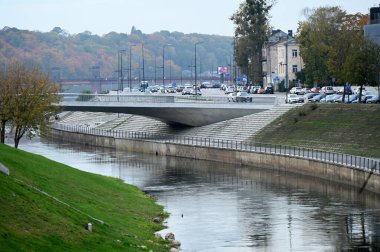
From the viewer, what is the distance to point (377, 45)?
10694 centimetres

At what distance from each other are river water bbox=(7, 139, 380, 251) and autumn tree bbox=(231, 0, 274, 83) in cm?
6532

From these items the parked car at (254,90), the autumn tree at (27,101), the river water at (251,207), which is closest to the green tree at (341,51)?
the river water at (251,207)

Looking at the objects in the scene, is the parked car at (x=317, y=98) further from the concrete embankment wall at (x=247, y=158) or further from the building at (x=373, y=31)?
the concrete embankment wall at (x=247, y=158)

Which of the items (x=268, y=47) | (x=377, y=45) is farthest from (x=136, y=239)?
(x=268, y=47)

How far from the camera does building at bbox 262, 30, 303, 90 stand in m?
176

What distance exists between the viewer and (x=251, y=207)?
217ft

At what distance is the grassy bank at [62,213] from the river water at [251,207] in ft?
8.52

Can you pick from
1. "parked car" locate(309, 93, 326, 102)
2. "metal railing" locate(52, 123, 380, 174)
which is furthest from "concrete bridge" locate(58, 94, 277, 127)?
"parked car" locate(309, 93, 326, 102)

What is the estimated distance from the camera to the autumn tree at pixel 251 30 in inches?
6414

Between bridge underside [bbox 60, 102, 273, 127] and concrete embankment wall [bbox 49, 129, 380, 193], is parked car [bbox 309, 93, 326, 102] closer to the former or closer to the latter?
bridge underside [bbox 60, 102, 273, 127]

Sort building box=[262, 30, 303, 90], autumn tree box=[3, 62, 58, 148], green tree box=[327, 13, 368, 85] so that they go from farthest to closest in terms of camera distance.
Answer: building box=[262, 30, 303, 90], green tree box=[327, 13, 368, 85], autumn tree box=[3, 62, 58, 148]

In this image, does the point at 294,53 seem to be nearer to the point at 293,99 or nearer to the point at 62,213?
the point at 293,99

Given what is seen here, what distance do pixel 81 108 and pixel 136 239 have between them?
7667 centimetres

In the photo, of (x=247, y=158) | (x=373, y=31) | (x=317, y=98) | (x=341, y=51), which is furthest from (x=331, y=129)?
(x=317, y=98)
